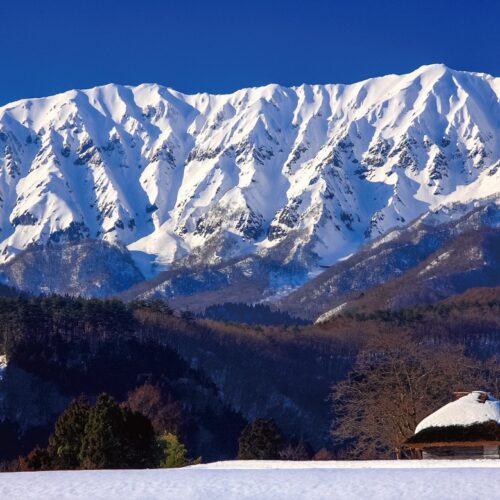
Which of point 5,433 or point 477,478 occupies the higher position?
point 5,433

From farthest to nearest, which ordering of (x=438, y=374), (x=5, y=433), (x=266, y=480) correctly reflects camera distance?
(x=5, y=433), (x=438, y=374), (x=266, y=480)

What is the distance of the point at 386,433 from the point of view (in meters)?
97.9

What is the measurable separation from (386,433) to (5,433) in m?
108

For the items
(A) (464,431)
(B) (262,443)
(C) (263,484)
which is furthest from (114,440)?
(C) (263,484)

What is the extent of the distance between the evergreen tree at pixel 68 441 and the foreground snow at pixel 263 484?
42.1m

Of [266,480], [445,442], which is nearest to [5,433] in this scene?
[445,442]

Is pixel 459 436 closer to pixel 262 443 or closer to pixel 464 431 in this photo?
pixel 464 431

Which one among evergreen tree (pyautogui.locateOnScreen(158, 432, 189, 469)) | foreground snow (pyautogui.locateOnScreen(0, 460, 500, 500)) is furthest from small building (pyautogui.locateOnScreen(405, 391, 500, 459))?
evergreen tree (pyautogui.locateOnScreen(158, 432, 189, 469))

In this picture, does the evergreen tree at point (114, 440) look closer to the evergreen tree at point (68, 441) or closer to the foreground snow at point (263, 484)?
the evergreen tree at point (68, 441)

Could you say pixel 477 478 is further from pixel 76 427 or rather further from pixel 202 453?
pixel 202 453

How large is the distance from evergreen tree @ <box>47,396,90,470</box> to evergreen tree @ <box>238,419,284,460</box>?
28.8m

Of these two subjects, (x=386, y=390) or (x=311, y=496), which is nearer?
(x=311, y=496)

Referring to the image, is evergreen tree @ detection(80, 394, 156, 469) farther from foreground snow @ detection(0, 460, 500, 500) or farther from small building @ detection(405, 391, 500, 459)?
foreground snow @ detection(0, 460, 500, 500)

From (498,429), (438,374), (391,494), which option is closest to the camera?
(391,494)
